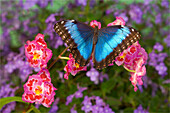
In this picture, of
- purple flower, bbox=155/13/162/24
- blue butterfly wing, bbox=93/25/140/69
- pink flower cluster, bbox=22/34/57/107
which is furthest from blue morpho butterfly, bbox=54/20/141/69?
purple flower, bbox=155/13/162/24

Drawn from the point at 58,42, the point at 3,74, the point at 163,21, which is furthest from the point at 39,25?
the point at 163,21

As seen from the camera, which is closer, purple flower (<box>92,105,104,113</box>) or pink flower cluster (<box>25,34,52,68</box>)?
pink flower cluster (<box>25,34,52,68</box>)

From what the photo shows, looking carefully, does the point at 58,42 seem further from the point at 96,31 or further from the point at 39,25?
the point at 39,25

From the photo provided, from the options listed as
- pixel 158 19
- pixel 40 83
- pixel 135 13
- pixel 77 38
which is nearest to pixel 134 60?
pixel 77 38

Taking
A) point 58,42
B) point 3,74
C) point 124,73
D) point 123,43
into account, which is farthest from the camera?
point 3,74

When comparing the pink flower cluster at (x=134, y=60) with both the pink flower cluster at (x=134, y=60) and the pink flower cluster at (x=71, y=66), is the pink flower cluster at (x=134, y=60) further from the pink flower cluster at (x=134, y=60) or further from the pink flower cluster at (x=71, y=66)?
the pink flower cluster at (x=71, y=66)

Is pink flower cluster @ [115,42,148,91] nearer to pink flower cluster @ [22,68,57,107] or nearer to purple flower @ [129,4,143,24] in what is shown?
pink flower cluster @ [22,68,57,107]

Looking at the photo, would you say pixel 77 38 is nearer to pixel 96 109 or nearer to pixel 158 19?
pixel 96 109
